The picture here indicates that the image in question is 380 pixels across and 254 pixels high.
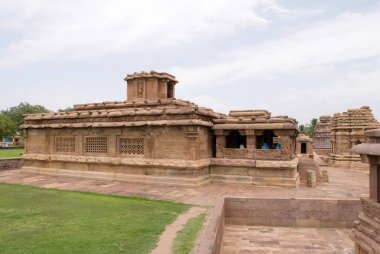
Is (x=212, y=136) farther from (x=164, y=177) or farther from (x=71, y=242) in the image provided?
(x=71, y=242)

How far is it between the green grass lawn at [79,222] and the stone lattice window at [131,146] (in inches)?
127

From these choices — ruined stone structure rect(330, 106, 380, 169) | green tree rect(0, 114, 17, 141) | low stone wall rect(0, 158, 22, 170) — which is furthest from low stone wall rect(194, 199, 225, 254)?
green tree rect(0, 114, 17, 141)

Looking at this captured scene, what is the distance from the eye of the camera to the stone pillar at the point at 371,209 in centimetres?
469

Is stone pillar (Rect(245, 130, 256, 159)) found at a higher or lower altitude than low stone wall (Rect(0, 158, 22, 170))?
higher

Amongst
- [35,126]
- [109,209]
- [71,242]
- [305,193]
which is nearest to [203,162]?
[305,193]

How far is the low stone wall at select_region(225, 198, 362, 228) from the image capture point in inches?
349

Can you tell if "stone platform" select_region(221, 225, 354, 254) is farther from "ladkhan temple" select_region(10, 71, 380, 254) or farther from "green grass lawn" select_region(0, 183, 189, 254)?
"green grass lawn" select_region(0, 183, 189, 254)

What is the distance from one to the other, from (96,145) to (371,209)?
1140 centimetres

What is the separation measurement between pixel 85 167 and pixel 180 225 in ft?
28.2

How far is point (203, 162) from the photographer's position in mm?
11953

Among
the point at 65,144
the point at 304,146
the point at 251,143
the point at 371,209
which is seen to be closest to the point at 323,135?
the point at 304,146

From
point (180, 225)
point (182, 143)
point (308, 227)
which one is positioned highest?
point (182, 143)

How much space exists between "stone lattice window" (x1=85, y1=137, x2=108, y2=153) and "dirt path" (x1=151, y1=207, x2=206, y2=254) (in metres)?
6.80

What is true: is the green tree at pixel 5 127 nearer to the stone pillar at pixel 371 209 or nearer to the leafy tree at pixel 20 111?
the leafy tree at pixel 20 111
